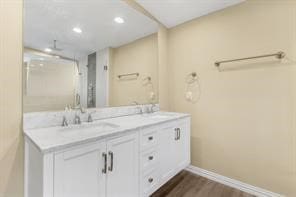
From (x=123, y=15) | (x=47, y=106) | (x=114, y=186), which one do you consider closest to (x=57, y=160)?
(x=114, y=186)

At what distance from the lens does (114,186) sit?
127 cm

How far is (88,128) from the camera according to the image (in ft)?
4.88

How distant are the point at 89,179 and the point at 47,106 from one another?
0.75m

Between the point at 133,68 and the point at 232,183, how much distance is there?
192 centimetres

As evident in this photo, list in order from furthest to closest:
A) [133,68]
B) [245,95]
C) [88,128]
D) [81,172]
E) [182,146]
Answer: [133,68], [182,146], [245,95], [88,128], [81,172]

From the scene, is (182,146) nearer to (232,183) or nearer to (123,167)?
(232,183)

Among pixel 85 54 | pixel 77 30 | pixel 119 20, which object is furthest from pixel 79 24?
pixel 119 20

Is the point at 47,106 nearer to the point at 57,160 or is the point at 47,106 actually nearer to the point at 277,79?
the point at 57,160

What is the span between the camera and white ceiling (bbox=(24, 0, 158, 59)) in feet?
4.50

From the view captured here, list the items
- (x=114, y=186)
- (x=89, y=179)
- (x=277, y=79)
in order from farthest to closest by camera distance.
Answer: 1. (x=277, y=79)
2. (x=114, y=186)
3. (x=89, y=179)

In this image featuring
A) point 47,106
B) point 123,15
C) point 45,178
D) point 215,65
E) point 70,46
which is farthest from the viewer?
point 215,65

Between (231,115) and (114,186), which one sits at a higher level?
(231,115)

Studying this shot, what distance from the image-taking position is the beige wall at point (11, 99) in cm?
116

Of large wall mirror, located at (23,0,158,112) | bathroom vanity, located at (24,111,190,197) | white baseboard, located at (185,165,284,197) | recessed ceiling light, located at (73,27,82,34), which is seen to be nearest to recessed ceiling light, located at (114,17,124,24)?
large wall mirror, located at (23,0,158,112)
